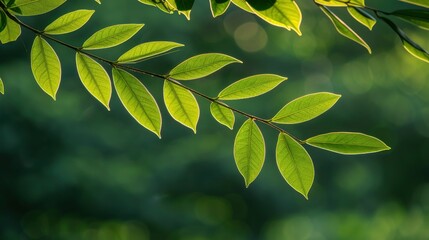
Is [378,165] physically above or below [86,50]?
below

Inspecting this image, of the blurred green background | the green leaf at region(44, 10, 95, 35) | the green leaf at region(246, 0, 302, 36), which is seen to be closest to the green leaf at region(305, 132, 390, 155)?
the green leaf at region(246, 0, 302, 36)

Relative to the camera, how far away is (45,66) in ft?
2.03

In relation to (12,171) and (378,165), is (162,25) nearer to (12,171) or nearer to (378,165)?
(12,171)

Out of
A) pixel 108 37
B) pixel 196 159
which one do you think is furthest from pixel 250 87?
pixel 196 159

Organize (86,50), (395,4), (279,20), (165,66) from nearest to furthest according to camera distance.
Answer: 1. (279,20)
2. (86,50)
3. (165,66)
4. (395,4)

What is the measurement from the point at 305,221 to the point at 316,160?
2.51ft

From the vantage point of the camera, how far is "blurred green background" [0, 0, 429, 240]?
538cm

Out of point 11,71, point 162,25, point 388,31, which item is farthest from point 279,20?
point 388,31

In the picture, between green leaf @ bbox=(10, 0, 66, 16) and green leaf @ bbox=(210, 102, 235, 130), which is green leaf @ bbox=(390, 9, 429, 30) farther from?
green leaf @ bbox=(10, 0, 66, 16)

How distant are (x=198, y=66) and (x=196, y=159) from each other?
4.95m

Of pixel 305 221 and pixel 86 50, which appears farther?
pixel 305 221

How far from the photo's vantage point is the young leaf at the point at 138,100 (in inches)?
23.5

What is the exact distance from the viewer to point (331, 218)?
552 centimetres

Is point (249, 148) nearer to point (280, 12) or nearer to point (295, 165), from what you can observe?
point (295, 165)
